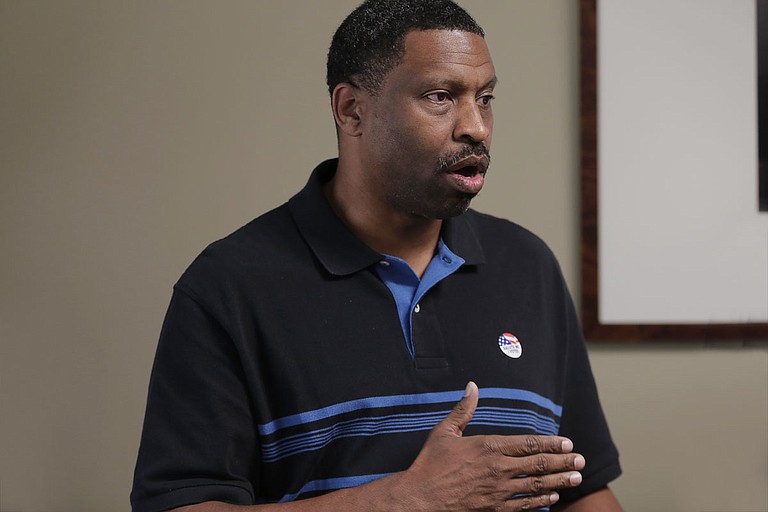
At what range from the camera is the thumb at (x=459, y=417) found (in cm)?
108

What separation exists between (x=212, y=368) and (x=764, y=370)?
1174 mm

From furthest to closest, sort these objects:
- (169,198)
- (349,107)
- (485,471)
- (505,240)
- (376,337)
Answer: (169,198) < (505,240) < (349,107) < (376,337) < (485,471)

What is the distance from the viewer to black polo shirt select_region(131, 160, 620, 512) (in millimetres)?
1116

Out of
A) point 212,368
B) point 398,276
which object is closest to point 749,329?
point 398,276

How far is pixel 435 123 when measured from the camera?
3.90 ft

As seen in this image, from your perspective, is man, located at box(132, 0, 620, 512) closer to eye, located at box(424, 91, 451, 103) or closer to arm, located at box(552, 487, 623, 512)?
eye, located at box(424, 91, 451, 103)

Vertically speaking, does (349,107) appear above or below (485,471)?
above

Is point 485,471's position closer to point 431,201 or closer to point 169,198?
point 431,201

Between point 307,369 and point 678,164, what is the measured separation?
→ 955 mm

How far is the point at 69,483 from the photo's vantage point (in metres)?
1.72

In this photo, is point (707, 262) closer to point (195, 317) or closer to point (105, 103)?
point (195, 317)

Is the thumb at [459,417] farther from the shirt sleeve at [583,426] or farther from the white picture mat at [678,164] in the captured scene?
the white picture mat at [678,164]

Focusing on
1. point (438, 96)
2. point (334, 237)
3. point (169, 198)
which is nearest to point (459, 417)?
point (334, 237)

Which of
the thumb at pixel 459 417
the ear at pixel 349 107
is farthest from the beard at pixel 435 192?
the thumb at pixel 459 417
